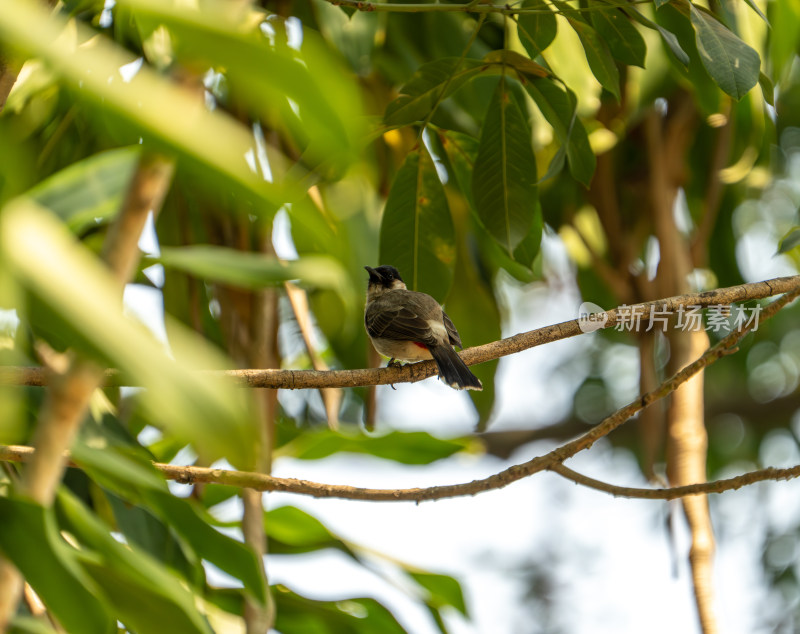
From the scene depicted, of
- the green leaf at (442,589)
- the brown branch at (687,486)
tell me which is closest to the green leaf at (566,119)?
the brown branch at (687,486)

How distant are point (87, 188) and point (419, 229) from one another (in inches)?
60.1

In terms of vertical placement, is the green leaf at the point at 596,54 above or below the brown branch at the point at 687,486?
above

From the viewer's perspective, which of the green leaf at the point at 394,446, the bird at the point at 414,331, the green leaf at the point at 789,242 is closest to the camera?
the green leaf at the point at 789,242

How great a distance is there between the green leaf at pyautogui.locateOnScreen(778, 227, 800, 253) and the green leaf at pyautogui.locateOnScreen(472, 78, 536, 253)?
0.68m

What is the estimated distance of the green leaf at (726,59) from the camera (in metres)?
1.79

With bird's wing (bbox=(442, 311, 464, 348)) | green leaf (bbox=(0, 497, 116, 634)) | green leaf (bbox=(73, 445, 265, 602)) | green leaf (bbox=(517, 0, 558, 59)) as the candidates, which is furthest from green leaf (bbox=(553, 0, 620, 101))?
green leaf (bbox=(0, 497, 116, 634))

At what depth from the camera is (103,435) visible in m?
2.26

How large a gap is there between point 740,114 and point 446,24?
122 centimetres

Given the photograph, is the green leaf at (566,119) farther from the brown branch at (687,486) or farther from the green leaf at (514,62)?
the brown branch at (687,486)

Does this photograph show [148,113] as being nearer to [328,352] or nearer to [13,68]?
[13,68]

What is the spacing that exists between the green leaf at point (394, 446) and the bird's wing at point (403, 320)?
1.17 feet

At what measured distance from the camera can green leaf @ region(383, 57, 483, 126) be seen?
2256 mm

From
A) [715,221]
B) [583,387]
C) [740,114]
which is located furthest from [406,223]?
[583,387]

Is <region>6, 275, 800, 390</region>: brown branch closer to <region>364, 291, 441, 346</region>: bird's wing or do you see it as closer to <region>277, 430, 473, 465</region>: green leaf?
<region>364, 291, 441, 346</region>: bird's wing
